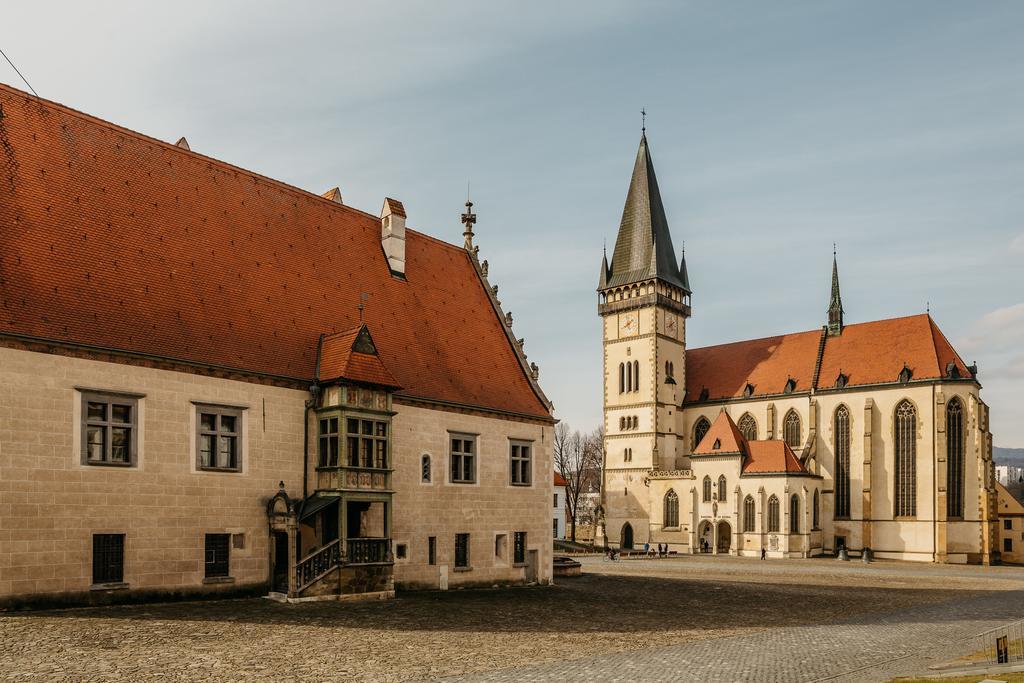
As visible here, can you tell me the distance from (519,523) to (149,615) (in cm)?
1517

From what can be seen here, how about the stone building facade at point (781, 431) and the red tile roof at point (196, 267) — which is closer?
the red tile roof at point (196, 267)

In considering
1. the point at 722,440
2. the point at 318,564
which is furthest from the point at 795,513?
the point at 318,564

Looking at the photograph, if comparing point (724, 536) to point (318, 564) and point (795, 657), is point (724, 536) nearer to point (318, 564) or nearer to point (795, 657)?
point (318, 564)

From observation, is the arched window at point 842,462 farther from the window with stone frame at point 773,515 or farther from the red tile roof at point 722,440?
the red tile roof at point 722,440

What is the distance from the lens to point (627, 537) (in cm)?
7562

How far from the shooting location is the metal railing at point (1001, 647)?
1355cm

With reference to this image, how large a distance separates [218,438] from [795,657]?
1430 centimetres

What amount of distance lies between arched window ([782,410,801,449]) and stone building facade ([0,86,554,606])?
146 ft

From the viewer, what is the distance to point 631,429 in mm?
77000

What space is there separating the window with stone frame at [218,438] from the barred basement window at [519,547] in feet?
38.3

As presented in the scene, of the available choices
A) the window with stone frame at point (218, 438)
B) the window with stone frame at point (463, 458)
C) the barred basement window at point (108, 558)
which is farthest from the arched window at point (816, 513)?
the barred basement window at point (108, 558)

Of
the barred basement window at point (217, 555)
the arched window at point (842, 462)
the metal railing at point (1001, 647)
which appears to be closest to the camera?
the metal railing at point (1001, 647)

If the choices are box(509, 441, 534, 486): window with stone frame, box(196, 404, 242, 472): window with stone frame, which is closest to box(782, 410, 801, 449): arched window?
box(509, 441, 534, 486): window with stone frame

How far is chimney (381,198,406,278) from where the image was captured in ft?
102
